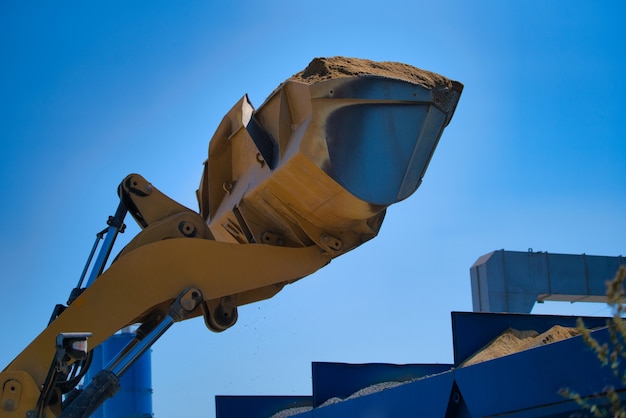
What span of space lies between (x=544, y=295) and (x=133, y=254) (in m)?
10.8

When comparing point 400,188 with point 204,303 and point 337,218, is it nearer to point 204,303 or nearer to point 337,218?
point 337,218

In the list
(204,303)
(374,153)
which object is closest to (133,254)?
(204,303)

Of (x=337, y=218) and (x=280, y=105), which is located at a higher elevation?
(x=280, y=105)

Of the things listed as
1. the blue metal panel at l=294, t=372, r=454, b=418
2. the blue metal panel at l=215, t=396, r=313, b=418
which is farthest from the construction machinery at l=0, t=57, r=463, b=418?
the blue metal panel at l=215, t=396, r=313, b=418

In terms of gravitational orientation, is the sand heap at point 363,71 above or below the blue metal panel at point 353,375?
above

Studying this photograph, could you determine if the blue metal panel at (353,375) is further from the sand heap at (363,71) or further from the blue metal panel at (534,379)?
the blue metal panel at (534,379)

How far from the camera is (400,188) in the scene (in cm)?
564

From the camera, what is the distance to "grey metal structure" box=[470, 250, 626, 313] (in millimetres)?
15047

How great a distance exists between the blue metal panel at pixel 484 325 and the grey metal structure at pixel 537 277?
9.54 metres

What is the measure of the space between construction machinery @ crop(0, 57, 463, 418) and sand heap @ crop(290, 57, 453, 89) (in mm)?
13

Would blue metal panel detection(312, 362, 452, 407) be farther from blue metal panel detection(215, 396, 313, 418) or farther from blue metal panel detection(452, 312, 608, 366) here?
blue metal panel detection(452, 312, 608, 366)

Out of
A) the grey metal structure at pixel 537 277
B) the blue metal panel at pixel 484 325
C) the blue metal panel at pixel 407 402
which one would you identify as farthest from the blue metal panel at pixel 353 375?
the grey metal structure at pixel 537 277

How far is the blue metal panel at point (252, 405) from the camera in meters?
9.58

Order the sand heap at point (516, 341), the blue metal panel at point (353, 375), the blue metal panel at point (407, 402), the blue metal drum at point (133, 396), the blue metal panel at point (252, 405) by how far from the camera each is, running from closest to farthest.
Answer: the blue metal panel at point (407, 402)
the sand heap at point (516, 341)
the blue metal panel at point (353, 375)
the blue metal panel at point (252, 405)
the blue metal drum at point (133, 396)
